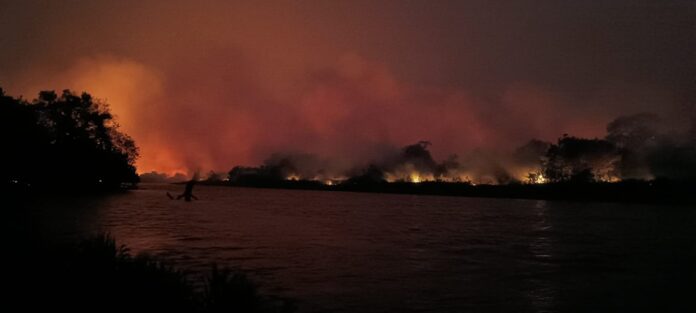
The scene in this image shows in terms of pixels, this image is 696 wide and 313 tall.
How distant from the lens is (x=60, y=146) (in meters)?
88.2

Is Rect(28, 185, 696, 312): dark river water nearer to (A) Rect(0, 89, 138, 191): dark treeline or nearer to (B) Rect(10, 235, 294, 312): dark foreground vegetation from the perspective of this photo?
(B) Rect(10, 235, 294, 312): dark foreground vegetation

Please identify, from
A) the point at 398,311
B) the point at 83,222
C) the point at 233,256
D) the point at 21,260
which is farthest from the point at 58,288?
the point at 83,222

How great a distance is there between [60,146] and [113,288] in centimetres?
8735

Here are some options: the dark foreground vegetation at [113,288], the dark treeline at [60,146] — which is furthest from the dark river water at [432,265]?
the dark treeline at [60,146]

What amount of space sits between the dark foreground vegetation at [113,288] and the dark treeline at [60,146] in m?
58.3

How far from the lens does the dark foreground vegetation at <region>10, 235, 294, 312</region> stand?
9320mm

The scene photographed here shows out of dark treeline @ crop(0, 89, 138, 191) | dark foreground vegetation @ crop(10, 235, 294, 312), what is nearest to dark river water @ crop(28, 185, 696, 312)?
dark foreground vegetation @ crop(10, 235, 294, 312)

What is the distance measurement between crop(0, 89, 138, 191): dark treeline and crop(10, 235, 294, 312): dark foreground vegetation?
2294 inches

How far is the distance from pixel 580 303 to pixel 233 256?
1349cm

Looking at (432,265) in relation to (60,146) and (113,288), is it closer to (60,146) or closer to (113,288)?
(113,288)

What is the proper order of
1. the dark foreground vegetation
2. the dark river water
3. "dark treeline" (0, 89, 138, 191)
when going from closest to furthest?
the dark foreground vegetation, the dark river water, "dark treeline" (0, 89, 138, 191)

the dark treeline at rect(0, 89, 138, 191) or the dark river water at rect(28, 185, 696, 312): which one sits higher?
the dark treeline at rect(0, 89, 138, 191)

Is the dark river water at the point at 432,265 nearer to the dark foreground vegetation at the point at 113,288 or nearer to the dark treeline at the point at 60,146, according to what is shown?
the dark foreground vegetation at the point at 113,288

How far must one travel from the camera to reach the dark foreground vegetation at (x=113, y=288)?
9.32 meters
